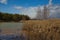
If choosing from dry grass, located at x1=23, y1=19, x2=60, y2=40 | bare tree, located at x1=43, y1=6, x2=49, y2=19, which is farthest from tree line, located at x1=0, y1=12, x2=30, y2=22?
bare tree, located at x1=43, y1=6, x2=49, y2=19

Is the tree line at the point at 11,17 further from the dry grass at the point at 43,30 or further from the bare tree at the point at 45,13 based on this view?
the bare tree at the point at 45,13

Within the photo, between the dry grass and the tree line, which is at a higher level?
the tree line

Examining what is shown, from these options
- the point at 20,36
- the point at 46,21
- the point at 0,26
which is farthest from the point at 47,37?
the point at 0,26

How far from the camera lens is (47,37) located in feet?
6.72

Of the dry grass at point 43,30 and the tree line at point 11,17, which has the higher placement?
the tree line at point 11,17

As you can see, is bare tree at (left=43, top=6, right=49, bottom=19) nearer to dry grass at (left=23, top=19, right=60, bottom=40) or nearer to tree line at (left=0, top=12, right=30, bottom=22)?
dry grass at (left=23, top=19, right=60, bottom=40)

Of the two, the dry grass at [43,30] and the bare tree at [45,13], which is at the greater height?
the bare tree at [45,13]

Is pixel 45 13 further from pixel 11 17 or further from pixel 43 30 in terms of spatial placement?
pixel 11 17

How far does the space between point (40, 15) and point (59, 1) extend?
1.26 ft

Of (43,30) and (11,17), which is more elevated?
(11,17)

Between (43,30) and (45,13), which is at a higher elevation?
(45,13)

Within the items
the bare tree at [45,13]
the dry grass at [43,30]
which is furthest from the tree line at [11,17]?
the bare tree at [45,13]

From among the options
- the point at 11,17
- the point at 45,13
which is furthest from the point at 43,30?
the point at 11,17

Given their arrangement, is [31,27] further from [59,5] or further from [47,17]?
[59,5]
